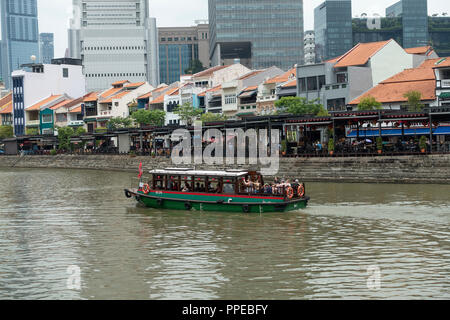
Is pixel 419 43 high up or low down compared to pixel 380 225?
up

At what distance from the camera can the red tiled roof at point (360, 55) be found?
71.1 meters

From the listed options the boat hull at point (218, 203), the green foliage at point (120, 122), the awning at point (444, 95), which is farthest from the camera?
the green foliage at point (120, 122)

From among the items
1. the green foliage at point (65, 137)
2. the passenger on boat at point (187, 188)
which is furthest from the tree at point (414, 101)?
the green foliage at point (65, 137)

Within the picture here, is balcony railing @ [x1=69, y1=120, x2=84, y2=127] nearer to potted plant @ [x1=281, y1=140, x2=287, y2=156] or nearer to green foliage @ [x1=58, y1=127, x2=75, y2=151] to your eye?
green foliage @ [x1=58, y1=127, x2=75, y2=151]

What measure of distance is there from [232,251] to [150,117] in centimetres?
6871

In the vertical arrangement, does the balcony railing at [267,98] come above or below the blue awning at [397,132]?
above

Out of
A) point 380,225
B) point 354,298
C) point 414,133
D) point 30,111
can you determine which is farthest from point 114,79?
point 354,298

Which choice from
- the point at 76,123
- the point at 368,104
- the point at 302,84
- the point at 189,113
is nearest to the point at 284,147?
the point at 368,104

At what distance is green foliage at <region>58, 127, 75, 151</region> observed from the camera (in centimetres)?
9169

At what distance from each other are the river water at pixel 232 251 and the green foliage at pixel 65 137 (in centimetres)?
5368

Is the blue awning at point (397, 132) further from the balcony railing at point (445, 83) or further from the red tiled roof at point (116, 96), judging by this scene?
the red tiled roof at point (116, 96)

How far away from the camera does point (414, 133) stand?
51938 mm
